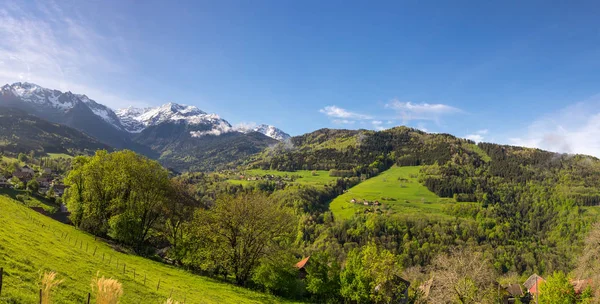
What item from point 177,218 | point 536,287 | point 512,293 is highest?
point 177,218

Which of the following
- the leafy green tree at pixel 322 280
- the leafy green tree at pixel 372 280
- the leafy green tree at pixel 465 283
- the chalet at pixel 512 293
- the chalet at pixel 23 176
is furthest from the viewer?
the chalet at pixel 23 176

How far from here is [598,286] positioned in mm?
43531

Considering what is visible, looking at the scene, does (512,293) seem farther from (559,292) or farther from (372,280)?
(372,280)

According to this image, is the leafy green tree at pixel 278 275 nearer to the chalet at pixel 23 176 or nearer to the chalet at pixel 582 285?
the chalet at pixel 582 285

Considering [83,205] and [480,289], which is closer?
[480,289]

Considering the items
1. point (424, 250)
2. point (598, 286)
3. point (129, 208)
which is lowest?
point (424, 250)

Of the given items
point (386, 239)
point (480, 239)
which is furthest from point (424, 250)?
point (480, 239)

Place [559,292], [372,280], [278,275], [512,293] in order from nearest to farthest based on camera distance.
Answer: [278,275], [372,280], [559,292], [512,293]

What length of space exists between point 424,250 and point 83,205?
165 metres

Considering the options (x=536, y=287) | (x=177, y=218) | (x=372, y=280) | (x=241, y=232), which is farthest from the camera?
(x=536, y=287)

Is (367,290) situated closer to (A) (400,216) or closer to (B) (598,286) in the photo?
(B) (598,286)

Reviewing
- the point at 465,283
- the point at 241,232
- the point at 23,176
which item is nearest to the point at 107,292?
the point at 241,232

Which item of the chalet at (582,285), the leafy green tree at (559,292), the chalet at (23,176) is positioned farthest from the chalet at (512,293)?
the chalet at (23,176)

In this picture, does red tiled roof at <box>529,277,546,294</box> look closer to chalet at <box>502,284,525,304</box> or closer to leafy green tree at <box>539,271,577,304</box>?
chalet at <box>502,284,525,304</box>
